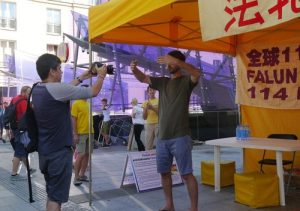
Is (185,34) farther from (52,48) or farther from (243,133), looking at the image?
(52,48)

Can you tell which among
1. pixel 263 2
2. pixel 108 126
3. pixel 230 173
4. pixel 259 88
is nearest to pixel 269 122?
pixel 259 88

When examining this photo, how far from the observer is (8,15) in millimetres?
31516

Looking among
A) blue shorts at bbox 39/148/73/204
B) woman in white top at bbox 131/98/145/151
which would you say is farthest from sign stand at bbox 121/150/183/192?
woman in white top at bbox 131/98/145/151

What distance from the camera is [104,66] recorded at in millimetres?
4008

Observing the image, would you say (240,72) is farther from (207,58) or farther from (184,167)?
(207,58)

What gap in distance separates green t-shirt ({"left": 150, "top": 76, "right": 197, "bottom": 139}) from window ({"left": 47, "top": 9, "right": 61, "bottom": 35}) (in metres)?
30.3

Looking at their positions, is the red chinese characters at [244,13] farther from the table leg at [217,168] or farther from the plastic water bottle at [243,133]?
the table leg at [217,168]

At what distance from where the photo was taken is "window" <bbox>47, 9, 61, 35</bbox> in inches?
1328

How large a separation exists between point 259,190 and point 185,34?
288 cm

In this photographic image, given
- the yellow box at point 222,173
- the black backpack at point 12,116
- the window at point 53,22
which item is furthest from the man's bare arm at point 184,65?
the window at point 53,22

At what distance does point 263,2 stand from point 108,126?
11265 mm

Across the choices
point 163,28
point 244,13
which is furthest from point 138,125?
point 244,13

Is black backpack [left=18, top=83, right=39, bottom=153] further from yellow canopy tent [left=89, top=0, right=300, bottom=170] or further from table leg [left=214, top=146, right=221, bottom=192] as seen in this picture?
table leg [left=214, top=146, right=221, bottom=192]

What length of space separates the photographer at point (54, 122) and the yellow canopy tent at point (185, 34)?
4.88ft
